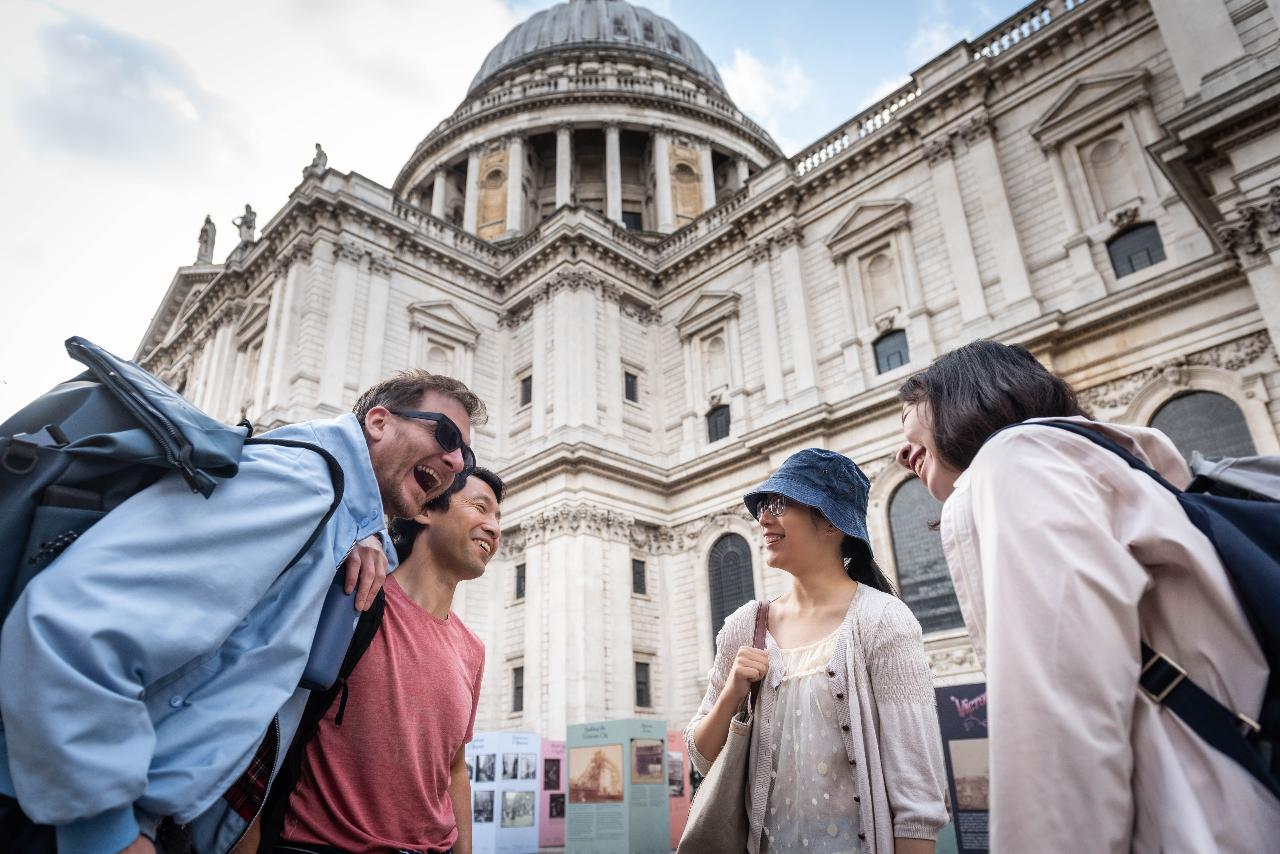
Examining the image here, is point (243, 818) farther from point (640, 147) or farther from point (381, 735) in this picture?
point (640, 147)

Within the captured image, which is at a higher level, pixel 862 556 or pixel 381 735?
pixel 862 556

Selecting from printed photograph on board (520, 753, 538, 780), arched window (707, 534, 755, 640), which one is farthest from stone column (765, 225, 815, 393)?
printed photograph on board (520, 753, 538, 780)

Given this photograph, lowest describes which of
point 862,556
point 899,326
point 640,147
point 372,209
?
point 862,556

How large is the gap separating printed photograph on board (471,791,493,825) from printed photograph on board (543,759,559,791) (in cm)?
149

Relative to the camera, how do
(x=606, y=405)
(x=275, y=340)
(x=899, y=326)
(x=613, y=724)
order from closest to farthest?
(x=613, y=724), (x=899, y=326), (x=275, y=340), (x=606, y=405)

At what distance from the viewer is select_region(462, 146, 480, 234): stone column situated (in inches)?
1244

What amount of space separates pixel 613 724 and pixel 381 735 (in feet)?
35.2

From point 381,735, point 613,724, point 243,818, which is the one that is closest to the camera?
point 243,818

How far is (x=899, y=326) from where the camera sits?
56.6 feet

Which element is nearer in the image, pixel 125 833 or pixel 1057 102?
pixel 125 833

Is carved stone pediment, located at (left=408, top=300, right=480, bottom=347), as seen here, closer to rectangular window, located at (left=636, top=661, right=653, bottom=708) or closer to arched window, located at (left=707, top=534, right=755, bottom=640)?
arched window, located at (left=707, top=534, right=755, bottom=640)

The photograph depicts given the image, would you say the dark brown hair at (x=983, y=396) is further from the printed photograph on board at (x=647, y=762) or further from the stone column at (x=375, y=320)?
the stone column at (x=375, y=320)

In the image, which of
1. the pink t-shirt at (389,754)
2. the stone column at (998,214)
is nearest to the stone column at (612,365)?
the stone column at (998,214)

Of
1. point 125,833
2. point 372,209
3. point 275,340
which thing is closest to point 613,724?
point 125,833
